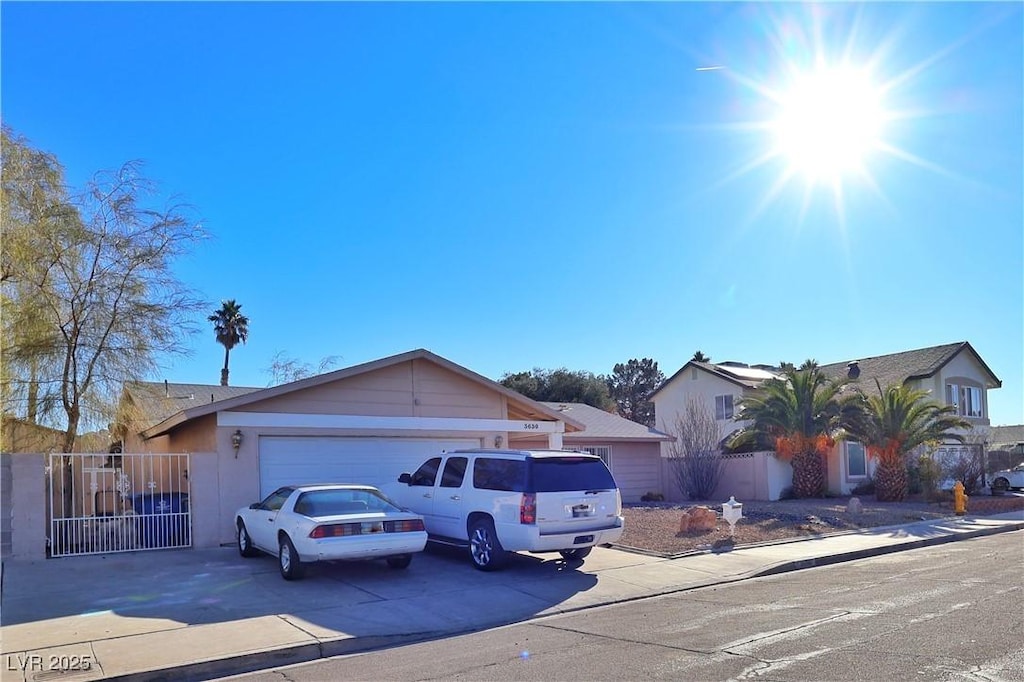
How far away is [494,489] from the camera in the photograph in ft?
41.6

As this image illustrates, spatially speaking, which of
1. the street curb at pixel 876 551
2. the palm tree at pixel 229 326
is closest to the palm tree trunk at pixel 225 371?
the palm tree at pixel 229 326

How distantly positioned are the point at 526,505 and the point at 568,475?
929mm

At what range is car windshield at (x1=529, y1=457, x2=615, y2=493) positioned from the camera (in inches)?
483

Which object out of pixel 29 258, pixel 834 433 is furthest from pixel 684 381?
pixel 29 258

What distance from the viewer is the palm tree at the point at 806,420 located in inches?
1113

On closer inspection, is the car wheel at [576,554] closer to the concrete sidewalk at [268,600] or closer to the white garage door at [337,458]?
the concrete sidewalk at [268,600]

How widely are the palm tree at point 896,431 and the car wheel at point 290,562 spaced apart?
21471 mm

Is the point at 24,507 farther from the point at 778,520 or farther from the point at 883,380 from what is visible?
the point at 883,380

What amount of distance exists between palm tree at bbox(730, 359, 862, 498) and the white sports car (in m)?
19.4

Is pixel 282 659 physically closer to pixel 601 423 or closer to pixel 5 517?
pixel 5 517

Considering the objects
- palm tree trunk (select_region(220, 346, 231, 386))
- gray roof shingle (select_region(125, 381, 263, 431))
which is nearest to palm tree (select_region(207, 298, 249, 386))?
palm tree trunk (select_region(220, 346, 231, 386))

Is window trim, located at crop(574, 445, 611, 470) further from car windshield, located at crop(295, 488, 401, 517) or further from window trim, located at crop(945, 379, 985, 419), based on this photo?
window trim, located at crop(945, 379, 985, 419)

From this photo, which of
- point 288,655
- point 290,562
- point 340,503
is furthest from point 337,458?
point 288,655

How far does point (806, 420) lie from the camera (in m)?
28.5
